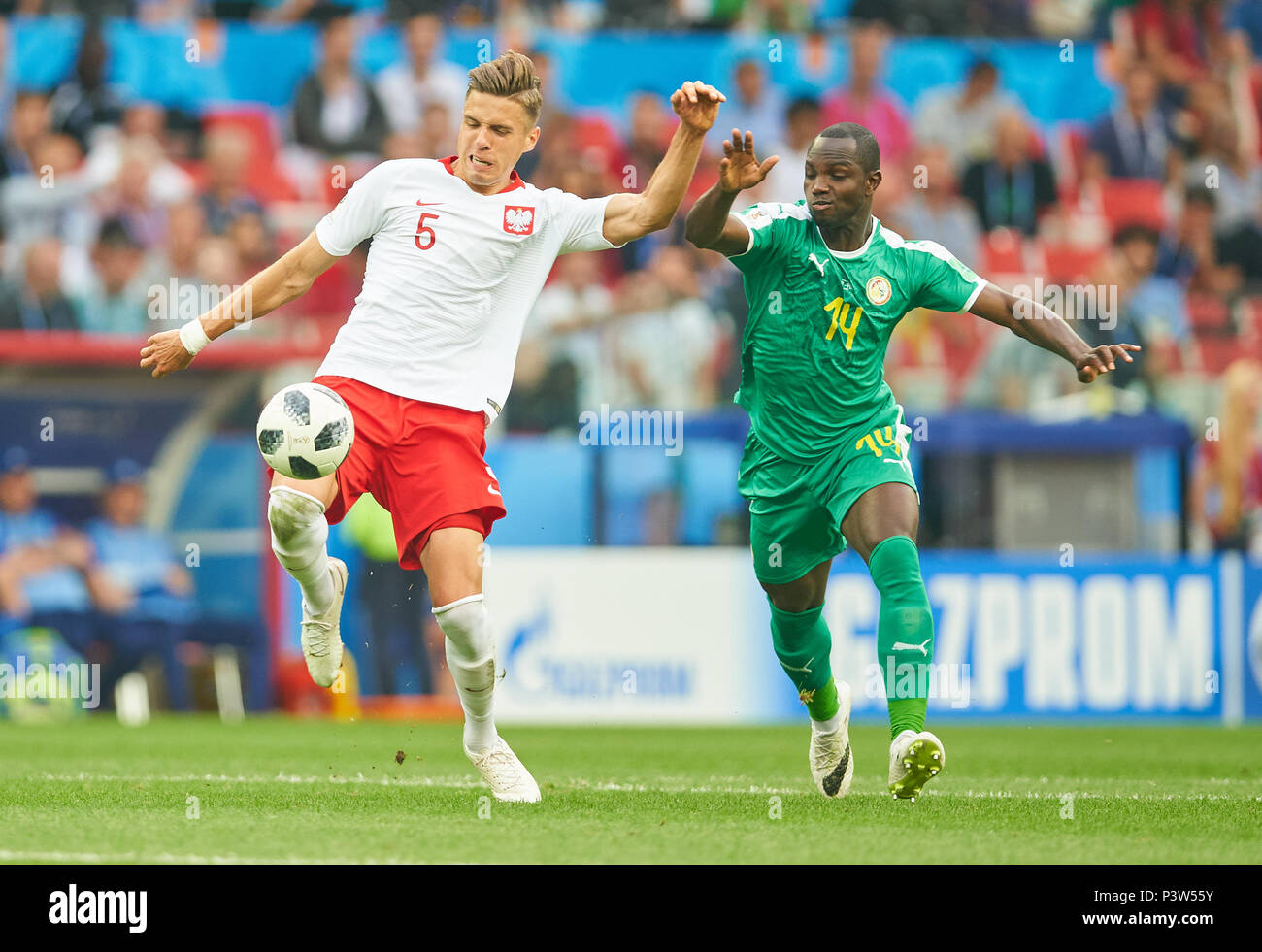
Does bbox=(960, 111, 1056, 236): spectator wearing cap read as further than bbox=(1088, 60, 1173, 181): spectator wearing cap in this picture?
No

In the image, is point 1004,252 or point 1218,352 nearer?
point 1218,352

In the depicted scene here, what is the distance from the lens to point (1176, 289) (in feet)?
57.3

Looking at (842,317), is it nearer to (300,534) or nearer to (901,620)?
(901,620)

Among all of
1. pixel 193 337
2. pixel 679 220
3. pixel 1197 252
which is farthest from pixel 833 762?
pixel 1197 252

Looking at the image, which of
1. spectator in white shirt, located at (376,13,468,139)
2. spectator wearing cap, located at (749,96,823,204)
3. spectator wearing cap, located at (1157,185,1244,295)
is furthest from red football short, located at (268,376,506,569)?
spectator wearing cap, located at (1157,185,1244,295)

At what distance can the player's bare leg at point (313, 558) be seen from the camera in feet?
22.1

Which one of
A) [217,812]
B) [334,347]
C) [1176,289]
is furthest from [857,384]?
[1176,289]

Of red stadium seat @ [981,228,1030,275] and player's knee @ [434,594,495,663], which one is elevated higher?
red stadium seat @ [981,228,1030,275]

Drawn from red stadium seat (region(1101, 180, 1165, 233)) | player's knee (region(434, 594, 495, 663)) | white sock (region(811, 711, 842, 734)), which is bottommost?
white sock (region(811, 711, 842, 734))

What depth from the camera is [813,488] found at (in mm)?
7418

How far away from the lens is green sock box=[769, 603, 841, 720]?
771 centimetres

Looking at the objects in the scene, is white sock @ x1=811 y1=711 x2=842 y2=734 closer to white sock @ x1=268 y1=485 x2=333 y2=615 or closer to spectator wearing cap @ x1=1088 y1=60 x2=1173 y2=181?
white sock @ x1=268 y1=485 x2=333 y2=615

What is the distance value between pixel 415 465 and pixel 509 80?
1446mm

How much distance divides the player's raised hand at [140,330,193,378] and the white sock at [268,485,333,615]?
589 millimetres
